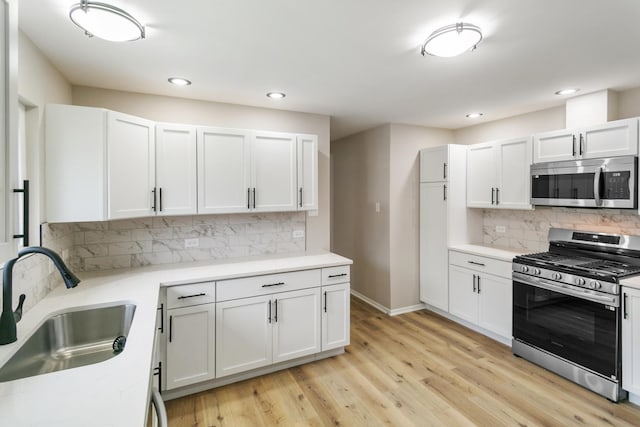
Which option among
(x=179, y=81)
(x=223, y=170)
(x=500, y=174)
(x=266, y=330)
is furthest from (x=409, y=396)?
(x=179, y=81)

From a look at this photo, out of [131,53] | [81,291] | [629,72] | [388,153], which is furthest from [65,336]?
[629,72]

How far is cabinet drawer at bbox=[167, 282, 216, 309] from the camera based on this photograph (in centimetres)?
231

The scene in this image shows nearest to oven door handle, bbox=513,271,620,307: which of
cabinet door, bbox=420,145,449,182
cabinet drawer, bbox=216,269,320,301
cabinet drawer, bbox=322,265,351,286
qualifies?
cabinet door, bbox=420,145,449,182

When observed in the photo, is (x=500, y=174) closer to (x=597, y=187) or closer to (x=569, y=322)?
(x=597, y=187)

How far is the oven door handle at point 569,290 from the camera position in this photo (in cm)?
232

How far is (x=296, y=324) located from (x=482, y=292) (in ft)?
6.68

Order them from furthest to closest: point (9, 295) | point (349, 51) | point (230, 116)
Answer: point (230, 116)
point (349, 51)
point (9, 295)

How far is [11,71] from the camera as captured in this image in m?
0.96

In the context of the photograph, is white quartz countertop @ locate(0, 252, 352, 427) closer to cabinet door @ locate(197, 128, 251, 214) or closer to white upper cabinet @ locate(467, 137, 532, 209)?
cabinet door @ locate(197, 128, 251, 214)

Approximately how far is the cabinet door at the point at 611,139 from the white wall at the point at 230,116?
2382 millimetres

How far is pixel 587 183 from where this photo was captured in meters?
2.73

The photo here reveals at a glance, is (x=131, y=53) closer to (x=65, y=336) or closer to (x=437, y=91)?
(x=65, y=336)

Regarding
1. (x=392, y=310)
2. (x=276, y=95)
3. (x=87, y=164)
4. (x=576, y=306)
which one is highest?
(x=276, y=95)

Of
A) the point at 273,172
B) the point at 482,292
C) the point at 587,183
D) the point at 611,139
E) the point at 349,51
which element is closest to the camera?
the point at 349,51
